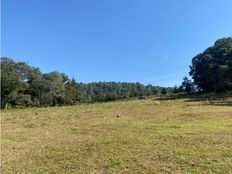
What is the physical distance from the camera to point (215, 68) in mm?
52719

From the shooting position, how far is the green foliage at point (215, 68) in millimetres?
46500

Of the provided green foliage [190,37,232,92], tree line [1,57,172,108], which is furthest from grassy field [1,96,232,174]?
tree line [1,57,172,108]

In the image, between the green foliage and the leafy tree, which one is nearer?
the green foliage

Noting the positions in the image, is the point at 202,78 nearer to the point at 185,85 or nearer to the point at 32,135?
the point at 185,85

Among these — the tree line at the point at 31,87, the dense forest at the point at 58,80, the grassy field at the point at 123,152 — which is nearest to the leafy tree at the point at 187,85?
the dense forest at the point at 58,80

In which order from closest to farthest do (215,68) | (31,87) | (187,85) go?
1. (215,68)
2. (31,87)
3. (187,85)

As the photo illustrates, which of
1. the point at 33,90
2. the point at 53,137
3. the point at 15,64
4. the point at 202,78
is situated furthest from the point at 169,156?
the point at 33,90

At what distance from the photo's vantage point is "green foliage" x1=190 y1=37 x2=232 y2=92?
153ft

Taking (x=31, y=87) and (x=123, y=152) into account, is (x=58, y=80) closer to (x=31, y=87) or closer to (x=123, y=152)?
(x=31, y=87)

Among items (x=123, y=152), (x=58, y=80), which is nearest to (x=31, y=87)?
(x=58, y=80)

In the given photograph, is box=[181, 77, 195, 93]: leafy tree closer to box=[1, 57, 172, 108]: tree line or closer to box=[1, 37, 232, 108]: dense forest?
box=[1, 37, 232, 108]: dense forest

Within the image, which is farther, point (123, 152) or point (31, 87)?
point (31, 87)

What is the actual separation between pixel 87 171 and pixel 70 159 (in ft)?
3.47

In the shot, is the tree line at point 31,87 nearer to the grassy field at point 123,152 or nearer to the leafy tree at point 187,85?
the leafy tree at point 187,85
